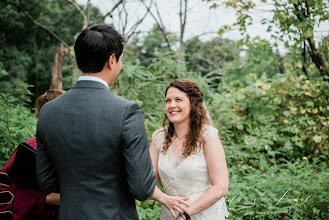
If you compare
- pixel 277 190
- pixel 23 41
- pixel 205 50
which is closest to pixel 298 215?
pixel 277 190

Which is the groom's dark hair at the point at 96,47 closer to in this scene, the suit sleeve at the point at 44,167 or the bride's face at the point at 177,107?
the suit sleeve at the point at 44,167

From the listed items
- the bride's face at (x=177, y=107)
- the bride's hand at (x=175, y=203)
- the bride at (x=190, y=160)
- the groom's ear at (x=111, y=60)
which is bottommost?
the bride's hand at (x=175, y=203)

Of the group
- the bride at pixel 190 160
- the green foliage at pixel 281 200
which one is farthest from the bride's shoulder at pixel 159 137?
the green foliage at pixel 281 200

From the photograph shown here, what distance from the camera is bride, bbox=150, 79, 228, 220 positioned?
1952mm

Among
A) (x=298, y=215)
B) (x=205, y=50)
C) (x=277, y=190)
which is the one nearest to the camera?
(x=298, y=215)

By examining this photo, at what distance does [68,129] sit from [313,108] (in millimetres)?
5241

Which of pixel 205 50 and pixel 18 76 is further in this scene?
pixel 205 50

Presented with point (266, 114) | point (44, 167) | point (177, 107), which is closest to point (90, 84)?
point (44, 167)

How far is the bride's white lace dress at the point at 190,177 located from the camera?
2.06 m

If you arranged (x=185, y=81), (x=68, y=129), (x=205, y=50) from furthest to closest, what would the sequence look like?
(x=205, y=50)
(x=185, y=81)
(x=68, y=129)

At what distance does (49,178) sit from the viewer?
152 cm

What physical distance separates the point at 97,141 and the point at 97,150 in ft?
0.14

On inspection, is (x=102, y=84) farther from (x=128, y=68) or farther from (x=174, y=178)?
(x=128, y=68)

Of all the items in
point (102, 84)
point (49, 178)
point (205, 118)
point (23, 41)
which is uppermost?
point (23, 41)
